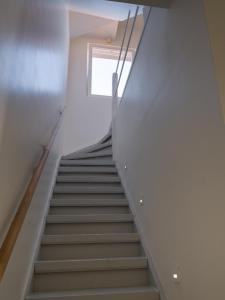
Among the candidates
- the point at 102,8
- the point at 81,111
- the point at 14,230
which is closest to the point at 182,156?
the point at 14,230

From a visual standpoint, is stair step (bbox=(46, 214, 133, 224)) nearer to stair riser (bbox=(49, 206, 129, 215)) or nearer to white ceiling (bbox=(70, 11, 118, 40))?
stair riser (bbox=(49, 206, 129, 215))

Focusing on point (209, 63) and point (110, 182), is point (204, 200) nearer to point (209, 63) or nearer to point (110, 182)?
point (209, 63)

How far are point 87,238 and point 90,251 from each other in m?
0.12

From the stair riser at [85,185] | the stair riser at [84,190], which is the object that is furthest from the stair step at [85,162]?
the stair riser at [84,190]

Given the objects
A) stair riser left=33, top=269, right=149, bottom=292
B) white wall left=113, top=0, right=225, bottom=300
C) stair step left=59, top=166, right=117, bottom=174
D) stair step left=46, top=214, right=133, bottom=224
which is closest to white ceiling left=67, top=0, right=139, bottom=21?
white wall left=113, top=0, right=225, bottom=300

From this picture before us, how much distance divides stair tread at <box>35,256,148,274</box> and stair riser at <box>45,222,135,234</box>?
1.79 feet

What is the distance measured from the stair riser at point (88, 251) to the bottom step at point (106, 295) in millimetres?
450

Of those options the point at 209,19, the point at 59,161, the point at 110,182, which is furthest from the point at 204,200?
the point at 59,161

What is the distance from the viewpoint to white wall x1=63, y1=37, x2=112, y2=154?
6266 millimetres

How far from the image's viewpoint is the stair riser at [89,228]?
3.01 m

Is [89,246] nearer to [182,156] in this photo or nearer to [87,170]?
[182,156]

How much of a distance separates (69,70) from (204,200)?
566cm

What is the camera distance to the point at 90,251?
2734mm

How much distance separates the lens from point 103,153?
5008mm
